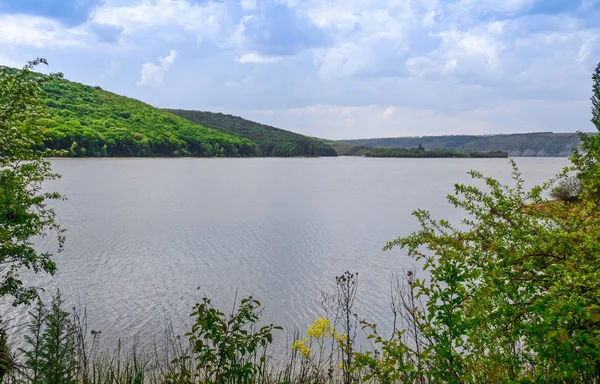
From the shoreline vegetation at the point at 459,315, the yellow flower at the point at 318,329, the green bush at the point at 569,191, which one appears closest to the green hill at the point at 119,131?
the green bush at the point at 569,191

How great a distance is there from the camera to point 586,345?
10.3 ft

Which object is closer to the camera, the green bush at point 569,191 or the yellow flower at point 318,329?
the yellow flower at point 318,329

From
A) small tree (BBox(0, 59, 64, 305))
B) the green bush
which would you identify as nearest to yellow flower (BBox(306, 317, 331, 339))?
small tree (BBox(0, 59, 64, 305))

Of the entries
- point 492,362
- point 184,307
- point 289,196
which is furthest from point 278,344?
point 289,196

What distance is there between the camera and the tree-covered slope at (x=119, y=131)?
108 metres

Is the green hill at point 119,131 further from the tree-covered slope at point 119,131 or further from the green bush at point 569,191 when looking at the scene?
the green bush at point 569,191

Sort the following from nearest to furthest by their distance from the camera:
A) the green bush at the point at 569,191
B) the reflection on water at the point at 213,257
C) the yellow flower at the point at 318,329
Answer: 1. the yellow flower at the point at 318,329
2. the reflection on water at the point at 213,257
3. the green bush at the point at 569,191

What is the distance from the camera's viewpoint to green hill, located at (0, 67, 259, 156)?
108438mm

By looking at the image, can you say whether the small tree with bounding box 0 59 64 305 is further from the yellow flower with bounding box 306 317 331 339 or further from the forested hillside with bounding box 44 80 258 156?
the forested hillside with bounding box 44 80 258 156

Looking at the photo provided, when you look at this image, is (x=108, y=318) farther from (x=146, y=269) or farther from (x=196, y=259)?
(x=196, y=259)

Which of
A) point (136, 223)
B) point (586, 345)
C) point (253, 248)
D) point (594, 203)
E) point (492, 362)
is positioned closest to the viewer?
point (586, 345)

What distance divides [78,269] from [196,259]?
432cm

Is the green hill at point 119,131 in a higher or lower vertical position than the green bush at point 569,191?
higher

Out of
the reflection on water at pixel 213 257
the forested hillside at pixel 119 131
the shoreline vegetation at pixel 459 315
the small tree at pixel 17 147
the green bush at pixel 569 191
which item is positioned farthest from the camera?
the forested hillside at pixel 119 131
